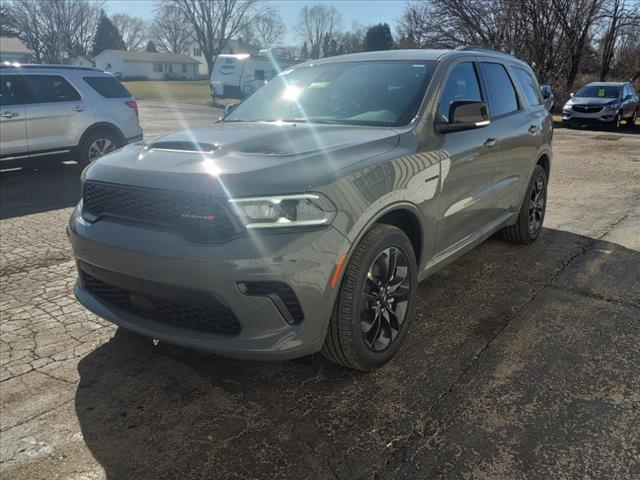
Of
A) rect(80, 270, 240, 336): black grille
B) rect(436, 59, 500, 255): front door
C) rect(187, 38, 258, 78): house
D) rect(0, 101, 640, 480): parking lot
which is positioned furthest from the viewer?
rect(187, 38, 258, 78): house

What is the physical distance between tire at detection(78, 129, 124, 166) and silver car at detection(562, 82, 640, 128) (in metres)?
16.3

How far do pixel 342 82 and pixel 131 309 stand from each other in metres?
2.22

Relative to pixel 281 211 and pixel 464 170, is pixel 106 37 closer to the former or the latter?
pixel 464 170

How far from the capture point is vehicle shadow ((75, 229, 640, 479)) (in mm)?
2277

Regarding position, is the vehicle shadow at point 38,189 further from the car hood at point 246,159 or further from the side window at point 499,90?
the side window at point 499,90

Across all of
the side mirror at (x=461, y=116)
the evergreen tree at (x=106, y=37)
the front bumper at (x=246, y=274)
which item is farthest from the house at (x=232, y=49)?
the front bumper at (x=246, y=274)

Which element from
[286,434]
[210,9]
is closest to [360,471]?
[286,434]

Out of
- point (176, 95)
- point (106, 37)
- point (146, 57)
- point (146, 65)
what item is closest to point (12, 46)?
point (146, 57)

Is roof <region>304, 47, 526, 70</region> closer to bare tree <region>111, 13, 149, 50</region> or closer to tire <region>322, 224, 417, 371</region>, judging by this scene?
tire <region>322, 224, 417, 371</region>

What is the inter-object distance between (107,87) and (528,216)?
7.27 metres

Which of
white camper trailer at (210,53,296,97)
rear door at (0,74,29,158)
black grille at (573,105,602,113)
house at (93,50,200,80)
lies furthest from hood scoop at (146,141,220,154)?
house at (93,50,200,80)

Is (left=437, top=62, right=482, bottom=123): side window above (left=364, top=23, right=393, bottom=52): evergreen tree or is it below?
below

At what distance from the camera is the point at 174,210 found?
94.3 inches

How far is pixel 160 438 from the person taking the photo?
2.42 m
